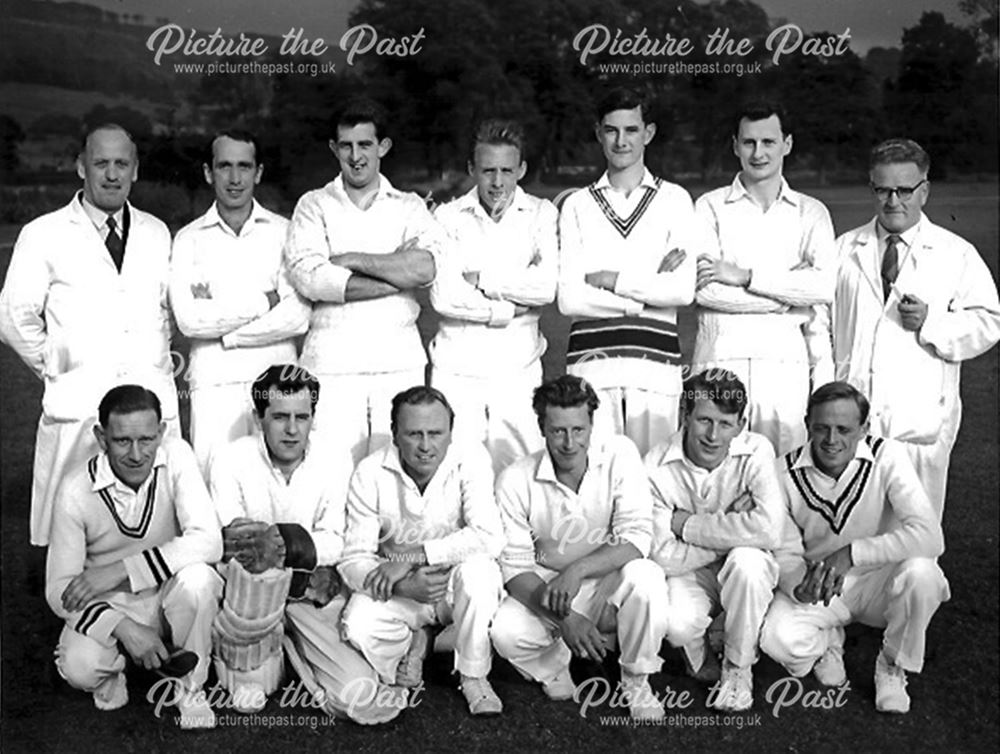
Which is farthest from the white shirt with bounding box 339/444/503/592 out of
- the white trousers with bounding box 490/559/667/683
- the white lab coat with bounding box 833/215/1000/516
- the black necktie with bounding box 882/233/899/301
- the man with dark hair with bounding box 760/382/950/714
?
the black necktie with bounding box 882/233/899/301

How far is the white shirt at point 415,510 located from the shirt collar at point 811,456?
129 cm

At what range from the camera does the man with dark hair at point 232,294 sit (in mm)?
5223

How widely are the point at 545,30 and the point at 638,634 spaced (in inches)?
156

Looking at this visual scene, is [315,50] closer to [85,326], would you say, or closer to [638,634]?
[85,326]

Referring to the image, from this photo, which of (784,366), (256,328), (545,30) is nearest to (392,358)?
(256,328)

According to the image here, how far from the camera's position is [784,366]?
541 cm

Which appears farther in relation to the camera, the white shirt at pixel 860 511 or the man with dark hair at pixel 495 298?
the man with dark hair at pixel 495 298

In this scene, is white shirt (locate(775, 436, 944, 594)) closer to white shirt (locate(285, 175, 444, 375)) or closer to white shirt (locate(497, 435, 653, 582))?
white shirt (locate(497, 435, 653, 582))

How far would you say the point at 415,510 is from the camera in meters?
4.86

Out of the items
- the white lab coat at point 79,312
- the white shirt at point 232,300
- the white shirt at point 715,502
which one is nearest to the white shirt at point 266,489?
the white shirt at point 232,300

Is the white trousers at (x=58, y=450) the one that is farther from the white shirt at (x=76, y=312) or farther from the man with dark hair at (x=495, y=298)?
the man with dark hair at (x=495, y=298)

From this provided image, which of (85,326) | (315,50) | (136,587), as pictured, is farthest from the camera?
(315,50)

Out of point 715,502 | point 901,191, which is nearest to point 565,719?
point 715,502

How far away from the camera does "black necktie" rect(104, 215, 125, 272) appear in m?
5.21
